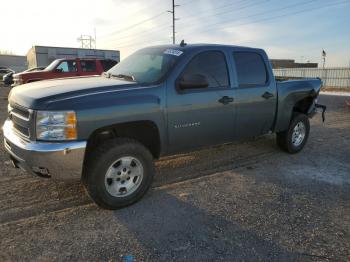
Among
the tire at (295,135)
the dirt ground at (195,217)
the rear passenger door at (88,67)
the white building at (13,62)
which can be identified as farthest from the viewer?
the white building at (13,62)

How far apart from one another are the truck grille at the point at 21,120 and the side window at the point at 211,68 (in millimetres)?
1959

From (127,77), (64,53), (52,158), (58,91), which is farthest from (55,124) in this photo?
(64,53)

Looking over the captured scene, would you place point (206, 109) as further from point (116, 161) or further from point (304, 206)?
point (304, 206)

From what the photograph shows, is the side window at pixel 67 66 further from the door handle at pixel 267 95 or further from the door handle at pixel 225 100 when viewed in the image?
the door handle at pixel 225 100

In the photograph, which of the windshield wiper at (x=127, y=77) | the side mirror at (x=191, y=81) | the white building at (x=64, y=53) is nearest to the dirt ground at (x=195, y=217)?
the side mirror at (x=191, y=81)

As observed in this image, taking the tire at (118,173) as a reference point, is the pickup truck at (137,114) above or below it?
above

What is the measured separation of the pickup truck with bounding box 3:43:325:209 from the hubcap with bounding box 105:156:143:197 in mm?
12

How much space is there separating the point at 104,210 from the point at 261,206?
188 cm

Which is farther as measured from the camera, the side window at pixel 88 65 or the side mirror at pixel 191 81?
the side window at pixel 88 65

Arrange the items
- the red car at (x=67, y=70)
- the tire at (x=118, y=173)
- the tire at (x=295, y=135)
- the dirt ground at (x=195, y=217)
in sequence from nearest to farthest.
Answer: the dirt ground at (x=195, y=217) → the tire at (x=118, y=173) → the tire at (x=295, y=135) → the red car at (x=67, y=70)

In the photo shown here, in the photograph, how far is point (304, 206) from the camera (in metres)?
3.97

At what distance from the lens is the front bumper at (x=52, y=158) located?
129 inches

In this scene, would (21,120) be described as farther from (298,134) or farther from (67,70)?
(67,70)

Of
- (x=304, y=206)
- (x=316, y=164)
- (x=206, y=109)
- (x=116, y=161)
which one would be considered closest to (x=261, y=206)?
(x=304, y=206)
